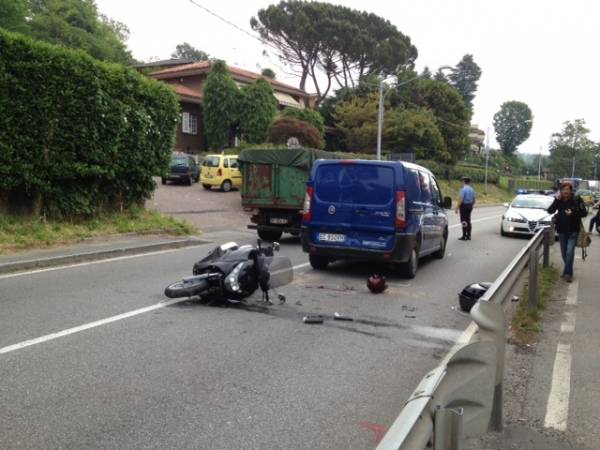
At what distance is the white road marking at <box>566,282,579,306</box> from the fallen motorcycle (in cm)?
416

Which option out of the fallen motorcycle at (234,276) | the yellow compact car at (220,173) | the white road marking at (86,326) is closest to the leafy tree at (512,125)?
the yellow compact car at (220,173)

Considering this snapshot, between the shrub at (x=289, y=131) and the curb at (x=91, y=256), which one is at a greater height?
the shrub at (x=289, y=131)

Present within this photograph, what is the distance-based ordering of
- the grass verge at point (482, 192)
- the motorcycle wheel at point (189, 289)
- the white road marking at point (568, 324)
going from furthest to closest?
the grass verge at point (482, 192) < the motorcycle wheel at point (189, 289) < the white road marking at point (568, 324)

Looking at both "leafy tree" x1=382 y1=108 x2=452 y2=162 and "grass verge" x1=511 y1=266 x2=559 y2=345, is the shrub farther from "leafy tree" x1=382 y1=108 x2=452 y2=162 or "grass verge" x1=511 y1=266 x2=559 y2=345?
"grass verge" x1=511 y1=266 x2=559 y2=345

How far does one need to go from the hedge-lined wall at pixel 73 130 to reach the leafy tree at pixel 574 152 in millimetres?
105901

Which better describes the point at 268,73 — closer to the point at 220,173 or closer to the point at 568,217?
the point at 220,173

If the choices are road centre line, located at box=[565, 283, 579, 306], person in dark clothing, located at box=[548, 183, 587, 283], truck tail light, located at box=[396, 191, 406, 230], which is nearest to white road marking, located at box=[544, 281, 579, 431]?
road centre line, located at box=[565, 283, 579, 306]

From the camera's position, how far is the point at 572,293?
29.1ft

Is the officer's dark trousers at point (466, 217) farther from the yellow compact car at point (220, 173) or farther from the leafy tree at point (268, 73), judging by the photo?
the leafy tree at point (268, 73)

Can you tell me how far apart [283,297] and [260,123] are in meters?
32.4

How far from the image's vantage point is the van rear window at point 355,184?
9461 millimetres

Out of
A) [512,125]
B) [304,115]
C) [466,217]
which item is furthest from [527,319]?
[512,125]

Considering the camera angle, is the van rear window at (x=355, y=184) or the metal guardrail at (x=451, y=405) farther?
the van rear window at (x=355, y=184)

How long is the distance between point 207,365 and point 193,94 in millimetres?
40492
